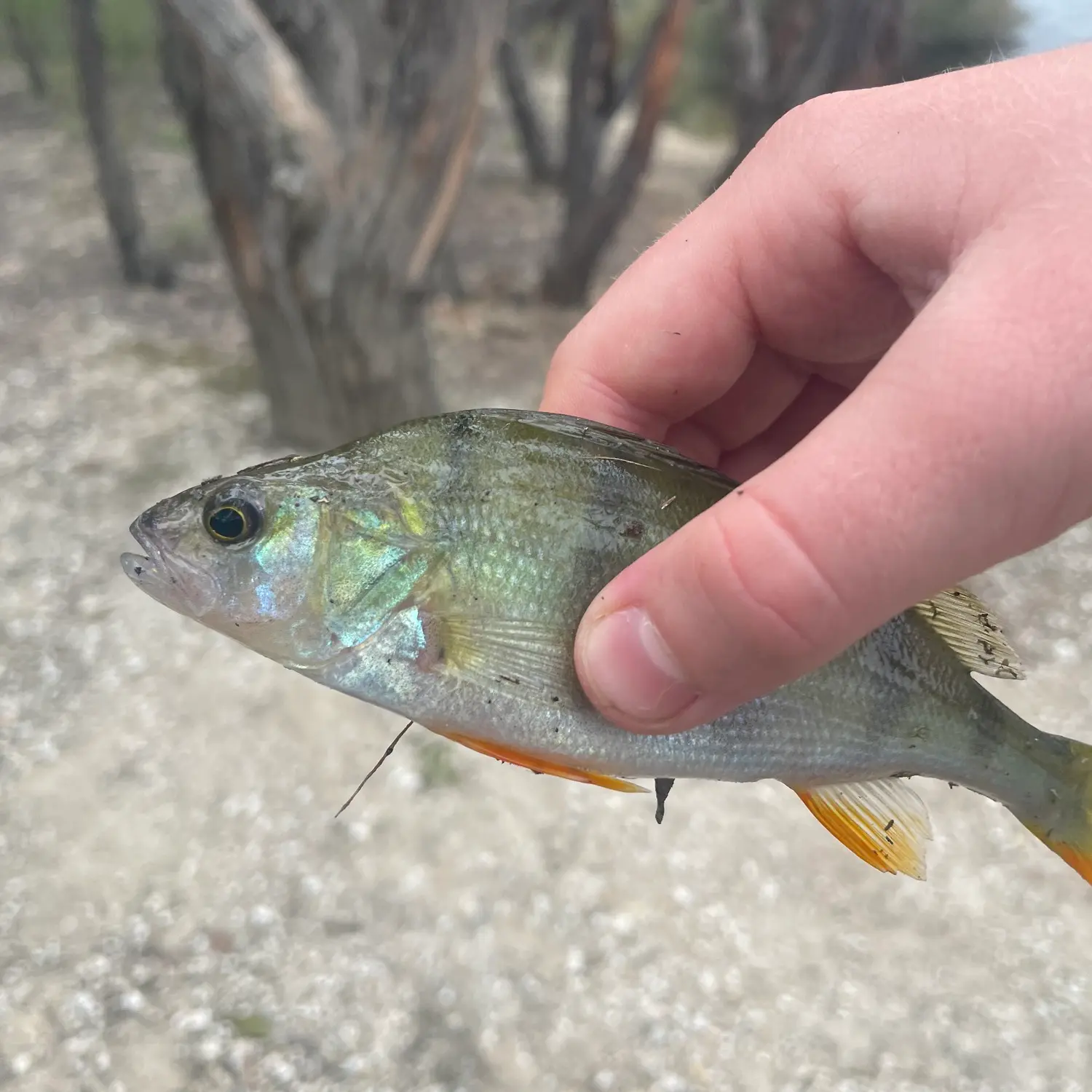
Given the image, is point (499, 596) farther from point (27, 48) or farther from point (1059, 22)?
point (27, 48)

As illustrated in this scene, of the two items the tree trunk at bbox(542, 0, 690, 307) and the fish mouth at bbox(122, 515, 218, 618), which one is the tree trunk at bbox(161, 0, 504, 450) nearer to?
the tree trunk at bbox(542, 0, 690, 307)

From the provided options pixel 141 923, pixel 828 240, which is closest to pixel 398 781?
pixel 141 923

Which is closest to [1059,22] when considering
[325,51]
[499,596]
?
[325,51]

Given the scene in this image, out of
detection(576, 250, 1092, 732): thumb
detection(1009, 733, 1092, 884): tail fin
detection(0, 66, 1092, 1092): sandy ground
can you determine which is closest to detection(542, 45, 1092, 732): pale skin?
detection(576, 250, 1092, 732): thumb

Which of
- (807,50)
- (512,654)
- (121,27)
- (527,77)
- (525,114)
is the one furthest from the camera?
(121,27)

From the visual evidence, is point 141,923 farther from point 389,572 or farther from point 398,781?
point 389,572
